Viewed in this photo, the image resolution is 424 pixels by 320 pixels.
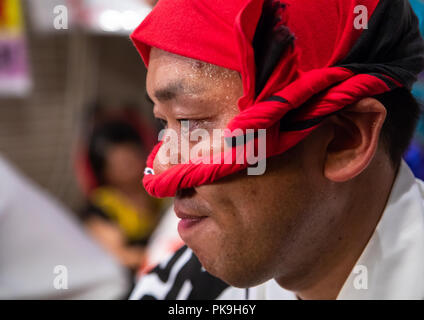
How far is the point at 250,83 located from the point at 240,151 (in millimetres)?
95

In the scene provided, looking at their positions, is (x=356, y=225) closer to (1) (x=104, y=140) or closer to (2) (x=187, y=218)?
(2) (x=187, y=218)

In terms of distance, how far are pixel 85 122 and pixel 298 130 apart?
308cm

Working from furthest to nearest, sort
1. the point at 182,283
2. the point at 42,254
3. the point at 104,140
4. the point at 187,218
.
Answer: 1. the point at 104,140
2. the point at 42,254
3. the point at 182,283
4. the point at 187,218

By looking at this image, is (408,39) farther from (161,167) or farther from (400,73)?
(161,167)

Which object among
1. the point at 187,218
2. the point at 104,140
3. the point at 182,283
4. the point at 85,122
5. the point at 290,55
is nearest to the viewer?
the point at 290,55

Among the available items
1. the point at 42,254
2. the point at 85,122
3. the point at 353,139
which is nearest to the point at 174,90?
the point at 353,139

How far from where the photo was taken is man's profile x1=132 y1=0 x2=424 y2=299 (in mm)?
748

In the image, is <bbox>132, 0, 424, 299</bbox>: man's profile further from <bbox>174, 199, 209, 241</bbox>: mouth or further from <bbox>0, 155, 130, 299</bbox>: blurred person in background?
<bbox>0, 155, 130, 299</bbox>: blurred person in background

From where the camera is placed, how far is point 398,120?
0.87 m

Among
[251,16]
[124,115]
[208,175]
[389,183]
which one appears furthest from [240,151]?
[124,115]

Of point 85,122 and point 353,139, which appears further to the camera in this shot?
point 85,122

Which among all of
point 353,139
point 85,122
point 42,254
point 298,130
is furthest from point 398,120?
point 85,122

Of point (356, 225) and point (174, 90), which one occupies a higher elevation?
point (174, 90)

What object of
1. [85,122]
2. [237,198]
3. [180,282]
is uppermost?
[237,198]
